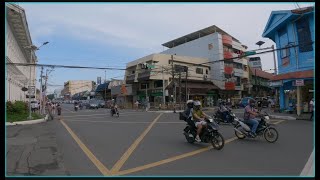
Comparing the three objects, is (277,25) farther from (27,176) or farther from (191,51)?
(191,51)

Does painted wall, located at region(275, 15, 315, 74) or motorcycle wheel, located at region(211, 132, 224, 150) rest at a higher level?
painted wall, located at region(275, 15, 315, 74)

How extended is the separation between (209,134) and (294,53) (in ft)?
67.0

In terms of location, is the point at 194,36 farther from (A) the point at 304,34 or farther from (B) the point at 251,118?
(B) the point at 251,118

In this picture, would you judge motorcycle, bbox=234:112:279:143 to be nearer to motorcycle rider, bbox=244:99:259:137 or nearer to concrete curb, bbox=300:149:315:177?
motorcycle rider, bbox=244:99:259:137

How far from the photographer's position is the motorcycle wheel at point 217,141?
10367 mm

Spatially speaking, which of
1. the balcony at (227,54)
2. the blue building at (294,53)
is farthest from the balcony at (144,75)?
the blue building at (294,53)

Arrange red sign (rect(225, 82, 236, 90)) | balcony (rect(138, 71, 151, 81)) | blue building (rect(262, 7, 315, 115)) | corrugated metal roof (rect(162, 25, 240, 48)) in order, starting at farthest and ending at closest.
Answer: corrugated metal roof (rect(162, 25, 240, 48)), red sign (rect(225, 82, 236, 90)), balcony (rect(138, 71, 151, 81)), blue building (rect(262, 7, 315, 115))

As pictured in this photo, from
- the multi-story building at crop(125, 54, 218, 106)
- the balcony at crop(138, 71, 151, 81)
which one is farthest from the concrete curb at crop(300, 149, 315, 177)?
the balcony at crop(138, 71, 151, 81)

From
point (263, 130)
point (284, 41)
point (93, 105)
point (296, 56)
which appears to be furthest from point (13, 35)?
point (263, 130)

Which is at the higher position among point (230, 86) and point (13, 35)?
point (13, 35)

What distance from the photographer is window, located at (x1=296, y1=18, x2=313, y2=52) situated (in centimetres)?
2677

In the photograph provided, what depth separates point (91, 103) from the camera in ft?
185

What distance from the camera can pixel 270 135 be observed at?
12.1 metres

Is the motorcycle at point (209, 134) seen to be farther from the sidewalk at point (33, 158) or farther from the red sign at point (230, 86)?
the red sign at point (230, 86)
